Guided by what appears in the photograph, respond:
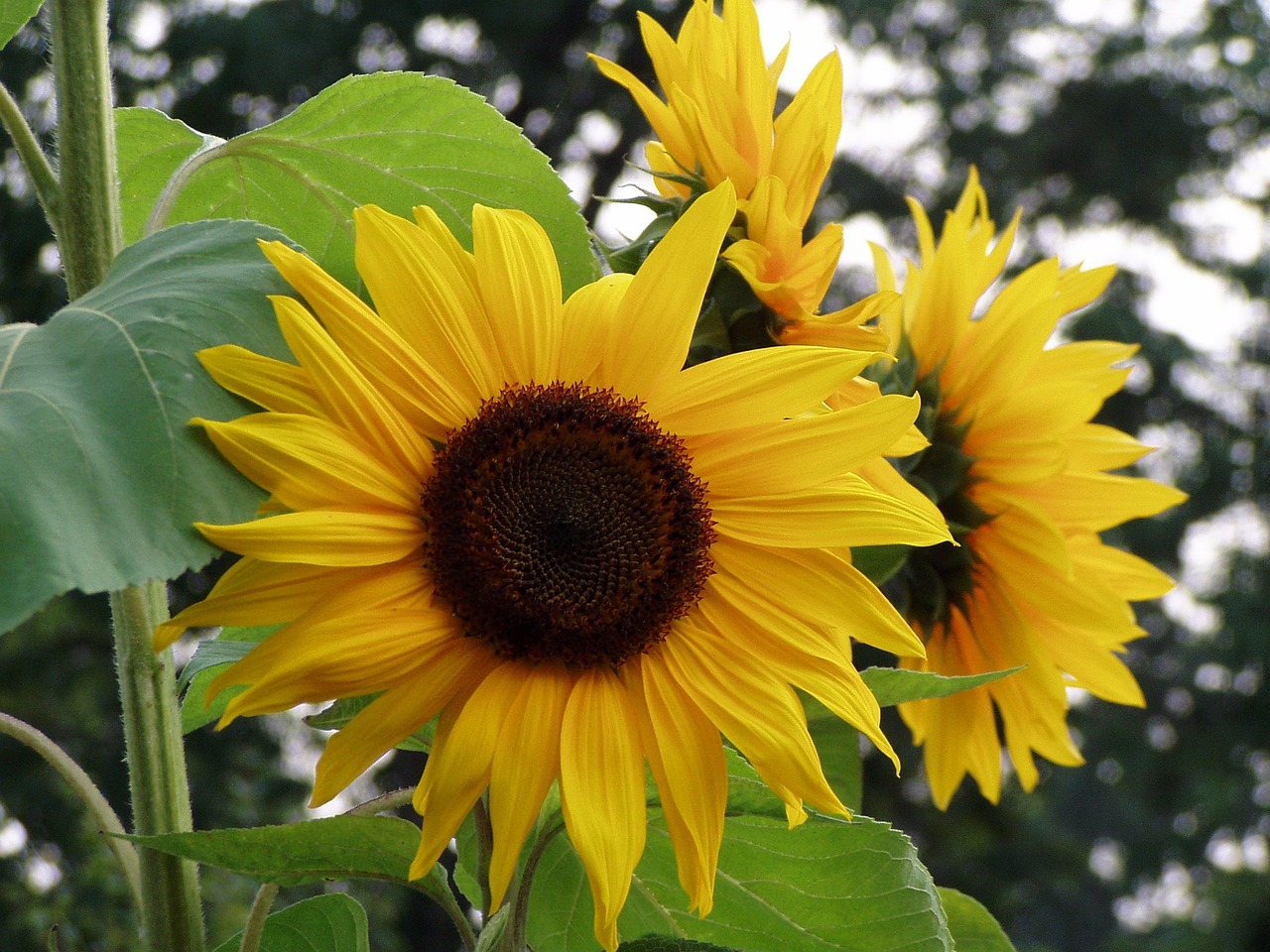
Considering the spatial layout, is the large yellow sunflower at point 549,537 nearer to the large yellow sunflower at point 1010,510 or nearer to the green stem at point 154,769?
the green stem at point 154,769

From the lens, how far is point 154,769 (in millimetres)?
499

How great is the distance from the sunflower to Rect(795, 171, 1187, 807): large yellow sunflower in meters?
0.22

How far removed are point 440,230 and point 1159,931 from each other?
783cm

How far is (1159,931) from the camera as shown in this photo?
7305 millimetres

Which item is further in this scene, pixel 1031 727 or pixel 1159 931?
pixel 1159 931

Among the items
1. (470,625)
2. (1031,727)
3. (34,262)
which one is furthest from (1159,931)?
(470,625)

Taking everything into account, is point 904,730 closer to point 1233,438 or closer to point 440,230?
point 1233,438

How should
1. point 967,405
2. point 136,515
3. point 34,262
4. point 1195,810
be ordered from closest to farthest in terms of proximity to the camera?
point 136,515 → point 967,405 → point 34,262 → point 1195,810

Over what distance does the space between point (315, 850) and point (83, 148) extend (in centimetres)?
28

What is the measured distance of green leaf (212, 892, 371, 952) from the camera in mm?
545

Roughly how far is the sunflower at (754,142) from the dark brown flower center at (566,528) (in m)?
0.11

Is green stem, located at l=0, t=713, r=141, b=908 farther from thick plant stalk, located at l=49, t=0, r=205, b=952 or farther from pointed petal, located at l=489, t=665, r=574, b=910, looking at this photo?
pointed petal, located at l=489, t=665, r=574, b=910

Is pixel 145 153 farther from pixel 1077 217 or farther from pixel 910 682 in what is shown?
pixel 1077 217

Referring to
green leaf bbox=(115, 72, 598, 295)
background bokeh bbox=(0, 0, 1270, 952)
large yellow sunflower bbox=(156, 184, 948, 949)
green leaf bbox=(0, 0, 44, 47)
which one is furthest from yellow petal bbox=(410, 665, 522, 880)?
background bokeh bbox=(0, 0, 1270, 952)
